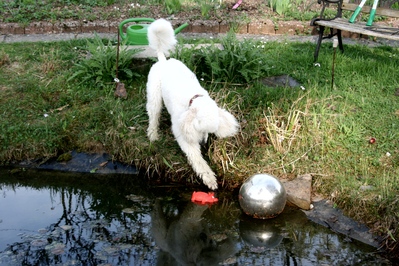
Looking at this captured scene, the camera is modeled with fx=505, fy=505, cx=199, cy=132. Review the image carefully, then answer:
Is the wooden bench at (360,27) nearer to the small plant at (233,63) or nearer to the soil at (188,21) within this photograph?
the small plant at (233,63)

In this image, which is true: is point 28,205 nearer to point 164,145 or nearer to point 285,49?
point 164,145

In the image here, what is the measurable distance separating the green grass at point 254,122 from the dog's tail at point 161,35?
784 mm

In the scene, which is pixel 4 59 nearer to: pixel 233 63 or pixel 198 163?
pixel 233 63

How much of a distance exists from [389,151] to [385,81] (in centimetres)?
152

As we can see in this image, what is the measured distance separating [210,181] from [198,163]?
0.69 ft

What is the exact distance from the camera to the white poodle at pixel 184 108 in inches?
168

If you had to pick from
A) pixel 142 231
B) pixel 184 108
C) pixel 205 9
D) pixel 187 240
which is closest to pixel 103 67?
pixel 184 108

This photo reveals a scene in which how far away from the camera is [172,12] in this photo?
8.69 meters

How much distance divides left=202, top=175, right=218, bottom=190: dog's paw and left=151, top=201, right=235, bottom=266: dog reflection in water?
225 millimetres

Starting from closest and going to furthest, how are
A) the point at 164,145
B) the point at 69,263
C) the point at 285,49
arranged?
the point at 69,263
the point at 164,145
the point at 285,49

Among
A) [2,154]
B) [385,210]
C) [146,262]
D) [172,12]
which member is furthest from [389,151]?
[172,12]

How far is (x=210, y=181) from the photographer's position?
475 centimetres

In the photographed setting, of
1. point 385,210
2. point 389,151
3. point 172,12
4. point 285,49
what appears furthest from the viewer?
point 172,12

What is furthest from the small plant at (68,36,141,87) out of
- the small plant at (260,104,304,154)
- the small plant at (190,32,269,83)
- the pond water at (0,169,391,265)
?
the small plant at (260,104,304,154)
